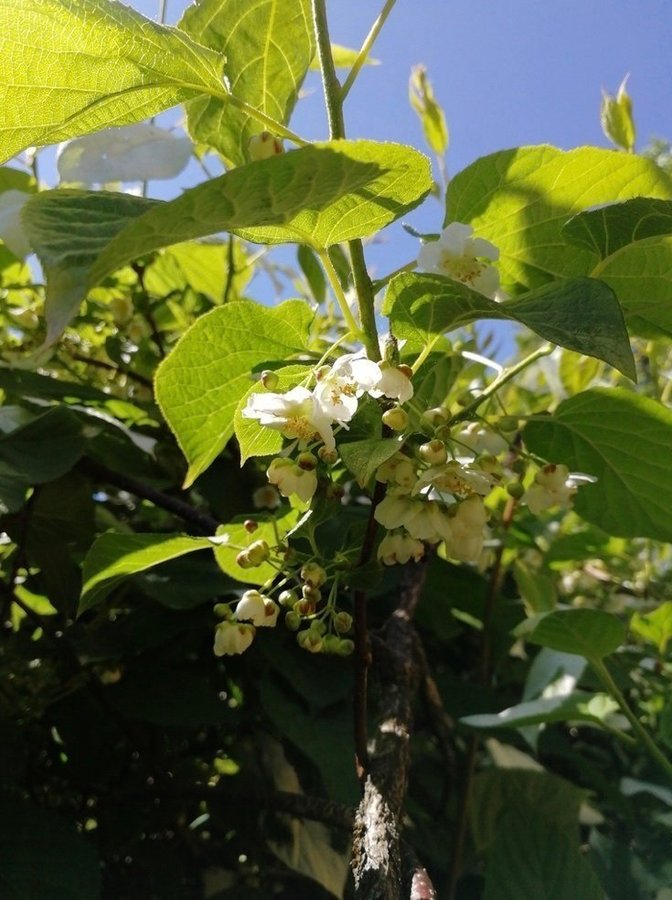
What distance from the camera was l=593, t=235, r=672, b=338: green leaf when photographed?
0.44 m

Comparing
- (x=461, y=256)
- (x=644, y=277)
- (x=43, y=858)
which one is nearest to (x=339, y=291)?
(x=461, y=256)

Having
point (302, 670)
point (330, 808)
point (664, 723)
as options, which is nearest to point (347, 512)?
point (302, 670)

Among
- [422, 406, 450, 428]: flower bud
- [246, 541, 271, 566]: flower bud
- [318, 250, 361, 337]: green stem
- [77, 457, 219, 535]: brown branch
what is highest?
[318, 250, 361, 337]: green stem

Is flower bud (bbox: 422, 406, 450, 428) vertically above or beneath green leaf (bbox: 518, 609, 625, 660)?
above

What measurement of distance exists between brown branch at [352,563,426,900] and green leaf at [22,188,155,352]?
0.92 ft

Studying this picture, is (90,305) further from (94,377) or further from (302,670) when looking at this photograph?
(302,670)

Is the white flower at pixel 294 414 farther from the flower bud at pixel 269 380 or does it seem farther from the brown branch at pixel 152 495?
the brown branch at pixel 152 495

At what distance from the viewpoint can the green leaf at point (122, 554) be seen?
459 millimetres

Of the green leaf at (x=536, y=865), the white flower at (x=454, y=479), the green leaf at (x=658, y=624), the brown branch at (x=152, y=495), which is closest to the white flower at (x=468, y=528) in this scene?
the white flower at (x=454, y=479)

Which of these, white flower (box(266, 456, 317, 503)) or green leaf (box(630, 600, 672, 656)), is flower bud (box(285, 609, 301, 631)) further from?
green leaf (box(630, 600, 672, 656))

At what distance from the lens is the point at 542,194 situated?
0.45 m

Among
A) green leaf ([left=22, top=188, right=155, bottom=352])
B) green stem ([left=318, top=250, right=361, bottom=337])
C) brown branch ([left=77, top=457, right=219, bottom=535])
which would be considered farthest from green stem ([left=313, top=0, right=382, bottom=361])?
brown branch ([left=77, top=457, right=219, bottom=535])

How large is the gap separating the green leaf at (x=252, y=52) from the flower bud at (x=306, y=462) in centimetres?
22

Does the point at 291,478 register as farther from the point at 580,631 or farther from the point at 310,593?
the point at 580,631
